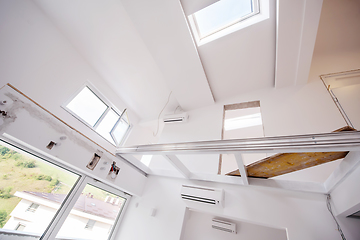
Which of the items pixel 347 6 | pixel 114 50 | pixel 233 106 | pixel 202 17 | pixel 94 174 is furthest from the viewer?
pixel 233 106

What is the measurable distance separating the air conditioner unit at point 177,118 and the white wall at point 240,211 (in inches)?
57.5

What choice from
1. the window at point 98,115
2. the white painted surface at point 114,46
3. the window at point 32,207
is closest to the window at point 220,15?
the white painted surface at point 114,46

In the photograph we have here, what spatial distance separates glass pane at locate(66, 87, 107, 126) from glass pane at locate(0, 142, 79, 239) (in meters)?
1.20

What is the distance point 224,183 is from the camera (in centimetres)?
256

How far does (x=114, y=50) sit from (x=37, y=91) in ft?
A: 5.04

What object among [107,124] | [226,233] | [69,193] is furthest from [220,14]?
[226,233]

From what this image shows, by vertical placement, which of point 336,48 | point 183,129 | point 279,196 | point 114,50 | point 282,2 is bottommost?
point 279,196

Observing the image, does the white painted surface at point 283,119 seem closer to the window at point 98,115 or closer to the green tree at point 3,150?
the window at point 98,115

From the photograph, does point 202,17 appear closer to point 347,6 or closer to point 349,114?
point 347,6

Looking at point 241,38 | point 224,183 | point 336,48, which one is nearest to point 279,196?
point 224,183

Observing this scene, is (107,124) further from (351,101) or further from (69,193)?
(351,101)

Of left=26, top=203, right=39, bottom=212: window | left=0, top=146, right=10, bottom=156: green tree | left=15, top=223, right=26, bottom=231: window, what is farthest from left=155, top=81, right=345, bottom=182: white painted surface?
left=0, top=146, right=10, bottom=156: green tree

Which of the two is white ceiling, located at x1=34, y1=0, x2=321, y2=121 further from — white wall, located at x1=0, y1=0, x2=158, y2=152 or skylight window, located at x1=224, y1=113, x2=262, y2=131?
skylight window, located at x1=224, y1=113, x2=262, y2=131

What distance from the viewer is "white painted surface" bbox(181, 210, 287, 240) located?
334 cm
